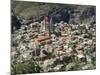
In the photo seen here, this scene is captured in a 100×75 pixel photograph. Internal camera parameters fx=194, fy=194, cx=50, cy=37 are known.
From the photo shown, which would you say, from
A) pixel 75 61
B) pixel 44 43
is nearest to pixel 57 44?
pixel 44 43

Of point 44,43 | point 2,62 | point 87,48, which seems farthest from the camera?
point 87,48

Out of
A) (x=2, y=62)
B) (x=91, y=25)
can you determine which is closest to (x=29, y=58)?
(x=2, y=62)

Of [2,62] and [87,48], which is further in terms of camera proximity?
[87,48]

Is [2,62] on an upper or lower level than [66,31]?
lower

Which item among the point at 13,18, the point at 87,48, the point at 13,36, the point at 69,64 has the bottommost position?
the point at 69,64

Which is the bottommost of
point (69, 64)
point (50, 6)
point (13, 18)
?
point (69, 64)

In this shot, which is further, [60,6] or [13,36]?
[60,6]

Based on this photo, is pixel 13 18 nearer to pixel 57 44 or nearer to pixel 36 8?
pixel 36 8

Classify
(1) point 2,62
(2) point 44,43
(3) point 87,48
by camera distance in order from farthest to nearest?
(3) point 87,48
(2) point 44,43
(1) point 2,62

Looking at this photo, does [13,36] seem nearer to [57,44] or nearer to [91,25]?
[57,44]
